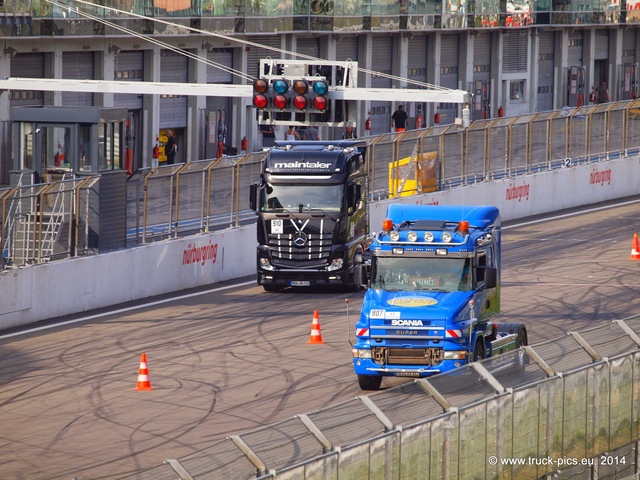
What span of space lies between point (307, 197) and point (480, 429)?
1634 centimetres

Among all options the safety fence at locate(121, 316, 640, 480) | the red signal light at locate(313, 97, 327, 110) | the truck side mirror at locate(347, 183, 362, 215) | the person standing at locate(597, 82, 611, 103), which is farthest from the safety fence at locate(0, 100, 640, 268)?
the person standing at locate(597, 82, 611, 103)

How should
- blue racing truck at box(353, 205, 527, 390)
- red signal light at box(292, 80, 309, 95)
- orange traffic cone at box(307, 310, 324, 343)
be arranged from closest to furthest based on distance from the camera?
blue racing truck at box(353, 205, 527, 390)
orange traffic cone at box(307, 310, 324, 343)
red signal light at box(292, 80, 309, 95)

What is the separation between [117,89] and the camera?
28.0m

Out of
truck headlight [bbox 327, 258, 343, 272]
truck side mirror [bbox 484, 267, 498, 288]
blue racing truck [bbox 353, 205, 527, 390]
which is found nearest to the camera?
blue racing truck [bbox 353, 205, 527, 390]

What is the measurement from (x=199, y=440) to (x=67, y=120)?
518 inches

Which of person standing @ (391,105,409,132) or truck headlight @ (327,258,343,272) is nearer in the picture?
truck headlight @ (327,258,343,272)

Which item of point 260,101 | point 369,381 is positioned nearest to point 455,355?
point 369,381

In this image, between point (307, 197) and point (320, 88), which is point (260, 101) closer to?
point (320, 88)

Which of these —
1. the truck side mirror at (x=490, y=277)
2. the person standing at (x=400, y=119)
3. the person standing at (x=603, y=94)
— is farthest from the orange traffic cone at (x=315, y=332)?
the person standing at (x=603, y=94)

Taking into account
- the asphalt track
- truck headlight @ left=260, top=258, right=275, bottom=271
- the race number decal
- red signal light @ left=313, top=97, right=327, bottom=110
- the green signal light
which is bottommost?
the asphalt track

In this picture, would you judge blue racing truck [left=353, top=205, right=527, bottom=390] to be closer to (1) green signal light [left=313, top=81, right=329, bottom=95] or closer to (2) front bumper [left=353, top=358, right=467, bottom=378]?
(2) front bumper [left=353, top=358, right=467, bottom=378]

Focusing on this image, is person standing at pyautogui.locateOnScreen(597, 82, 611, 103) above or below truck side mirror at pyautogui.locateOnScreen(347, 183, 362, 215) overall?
above

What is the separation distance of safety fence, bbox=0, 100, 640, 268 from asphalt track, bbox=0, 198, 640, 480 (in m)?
1.74

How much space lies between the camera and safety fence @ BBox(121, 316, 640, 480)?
11125 millimetres
